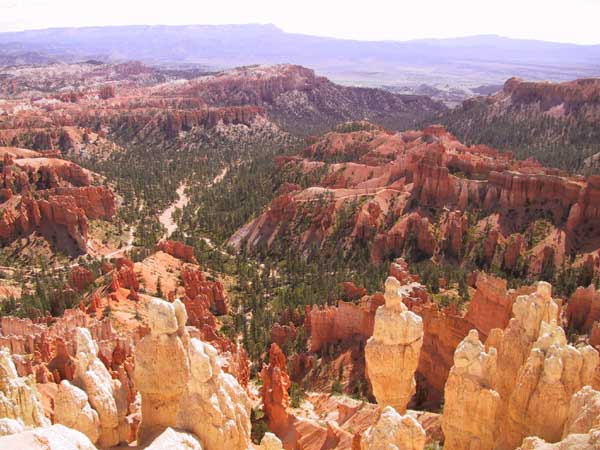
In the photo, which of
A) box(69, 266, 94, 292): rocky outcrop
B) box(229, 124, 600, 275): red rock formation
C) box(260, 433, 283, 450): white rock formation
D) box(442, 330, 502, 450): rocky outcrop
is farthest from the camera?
box(229, 124, 600, 275): red rock formation

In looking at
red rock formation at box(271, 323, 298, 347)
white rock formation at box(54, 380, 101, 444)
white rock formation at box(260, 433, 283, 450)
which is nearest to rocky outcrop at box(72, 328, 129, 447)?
white rock formation at box(54, 380, 101, 444)

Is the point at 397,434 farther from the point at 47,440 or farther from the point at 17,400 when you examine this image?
the point at 17,400

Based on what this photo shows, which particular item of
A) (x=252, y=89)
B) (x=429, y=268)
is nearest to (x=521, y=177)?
(x=429, y=268)

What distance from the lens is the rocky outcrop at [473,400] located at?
48.9 ft

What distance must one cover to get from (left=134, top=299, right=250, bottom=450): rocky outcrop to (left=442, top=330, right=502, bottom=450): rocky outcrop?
575 centimetres

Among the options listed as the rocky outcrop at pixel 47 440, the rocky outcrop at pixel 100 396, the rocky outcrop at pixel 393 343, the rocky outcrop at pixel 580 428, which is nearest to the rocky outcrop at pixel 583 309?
the rocky outcrop at pixel 393 343

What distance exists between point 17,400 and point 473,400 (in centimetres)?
1201

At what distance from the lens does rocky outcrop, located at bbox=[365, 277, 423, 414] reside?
15.7 metres

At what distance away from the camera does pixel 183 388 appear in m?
15.8

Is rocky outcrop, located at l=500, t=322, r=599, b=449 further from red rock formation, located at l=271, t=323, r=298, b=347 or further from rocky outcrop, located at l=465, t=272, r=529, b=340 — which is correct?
red rock formation, located at l=271, t=323, r=298, b=347

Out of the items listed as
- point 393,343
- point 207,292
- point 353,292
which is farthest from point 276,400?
point 207,292

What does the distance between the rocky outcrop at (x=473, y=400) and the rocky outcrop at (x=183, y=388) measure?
575 centimetres

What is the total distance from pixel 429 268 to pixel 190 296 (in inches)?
815

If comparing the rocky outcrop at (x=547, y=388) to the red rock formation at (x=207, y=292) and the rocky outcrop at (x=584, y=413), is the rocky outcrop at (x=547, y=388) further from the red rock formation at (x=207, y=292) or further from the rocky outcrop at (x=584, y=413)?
the red rock formation at (x=207, y=292)
